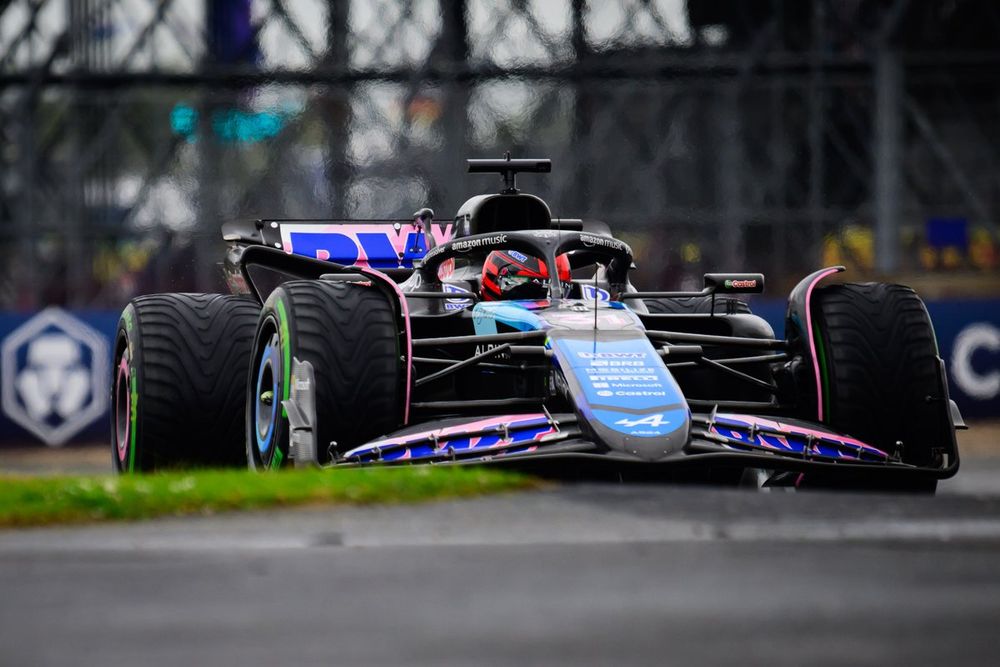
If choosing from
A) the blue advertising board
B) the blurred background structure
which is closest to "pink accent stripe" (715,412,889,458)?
the blue advertising board

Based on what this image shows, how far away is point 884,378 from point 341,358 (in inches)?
99.8

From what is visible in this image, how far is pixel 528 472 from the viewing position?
26.2 feet

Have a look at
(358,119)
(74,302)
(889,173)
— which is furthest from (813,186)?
(74,302)

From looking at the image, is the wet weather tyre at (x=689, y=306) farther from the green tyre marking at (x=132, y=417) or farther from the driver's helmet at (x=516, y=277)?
the green tyre marking at (x=132, y=417)

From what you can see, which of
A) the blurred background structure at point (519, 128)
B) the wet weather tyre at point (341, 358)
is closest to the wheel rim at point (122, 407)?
the wet weather tyre at point (341, 358)

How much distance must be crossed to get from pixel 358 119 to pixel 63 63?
15.3 ft

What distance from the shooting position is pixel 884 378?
28.9ft

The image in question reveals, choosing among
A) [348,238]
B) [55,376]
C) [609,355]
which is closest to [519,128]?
[55,376]

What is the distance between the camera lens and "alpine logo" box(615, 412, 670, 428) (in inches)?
304

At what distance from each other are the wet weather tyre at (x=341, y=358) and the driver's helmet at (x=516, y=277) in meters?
1.29

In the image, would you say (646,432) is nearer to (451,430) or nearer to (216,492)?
(451,430)

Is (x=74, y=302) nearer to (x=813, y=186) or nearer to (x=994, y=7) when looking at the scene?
(x=813, y=186)

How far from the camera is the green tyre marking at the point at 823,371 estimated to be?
29.0ft

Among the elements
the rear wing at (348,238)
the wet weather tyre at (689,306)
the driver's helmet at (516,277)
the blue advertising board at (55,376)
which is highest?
the rear wing at (348,238)
